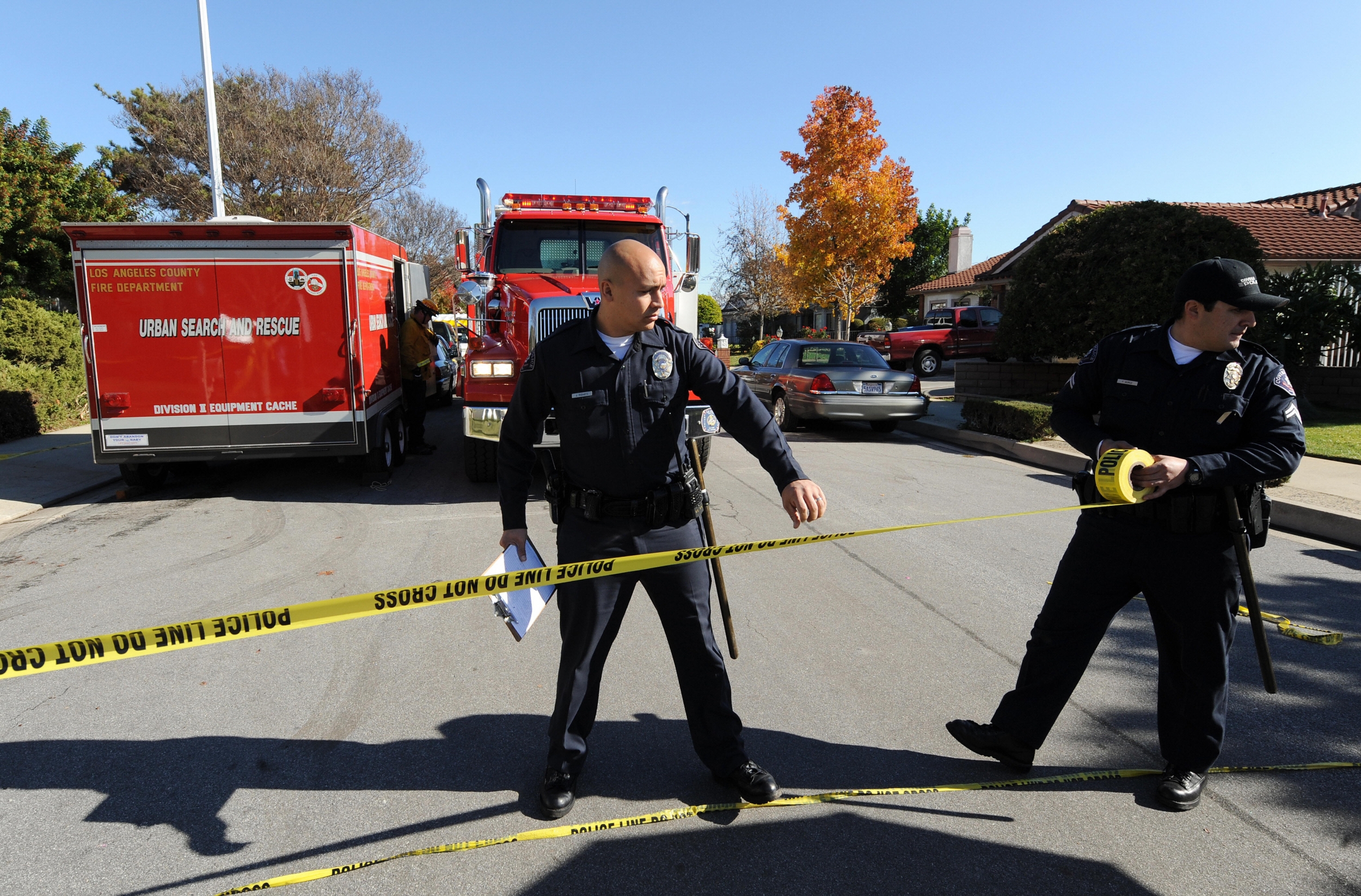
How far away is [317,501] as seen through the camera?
8.32 m

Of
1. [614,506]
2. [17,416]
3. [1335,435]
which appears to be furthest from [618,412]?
[17,416]

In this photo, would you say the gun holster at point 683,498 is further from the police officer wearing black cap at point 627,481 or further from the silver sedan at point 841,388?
the silver sedan at point 841,388

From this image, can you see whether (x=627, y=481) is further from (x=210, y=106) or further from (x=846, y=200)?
(x=846, y=200)

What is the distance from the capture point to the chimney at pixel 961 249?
130 ft

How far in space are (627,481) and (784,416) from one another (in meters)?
11.5

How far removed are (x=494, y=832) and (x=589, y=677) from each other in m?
0.61

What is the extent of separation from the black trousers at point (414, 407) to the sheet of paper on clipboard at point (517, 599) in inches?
328

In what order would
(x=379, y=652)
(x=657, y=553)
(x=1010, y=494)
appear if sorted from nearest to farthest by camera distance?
(x=657, y=553) < (x=379, y=652) < (x=1010, y=494)

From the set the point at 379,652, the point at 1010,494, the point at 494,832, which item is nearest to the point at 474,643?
the point at 379,652

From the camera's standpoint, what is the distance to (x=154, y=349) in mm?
7867

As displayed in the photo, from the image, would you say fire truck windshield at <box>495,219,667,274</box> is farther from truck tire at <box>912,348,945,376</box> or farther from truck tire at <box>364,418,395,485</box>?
truck tire at <box>912,348,945,376</box>

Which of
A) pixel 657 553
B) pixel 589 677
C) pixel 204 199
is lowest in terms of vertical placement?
pixel 589 677

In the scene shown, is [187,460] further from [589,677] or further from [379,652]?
[589,677]

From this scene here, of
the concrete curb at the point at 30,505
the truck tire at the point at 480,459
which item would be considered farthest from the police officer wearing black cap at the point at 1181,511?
the concrete curb at the point at 30,505
